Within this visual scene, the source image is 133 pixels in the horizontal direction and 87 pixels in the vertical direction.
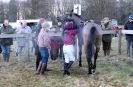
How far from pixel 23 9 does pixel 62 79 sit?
5243 cm

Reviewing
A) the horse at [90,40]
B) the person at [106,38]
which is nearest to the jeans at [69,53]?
the horse at [90,40]

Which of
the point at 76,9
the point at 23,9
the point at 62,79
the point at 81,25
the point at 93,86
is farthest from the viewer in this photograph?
the point at 23,9

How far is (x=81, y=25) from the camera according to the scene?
10.5 meters

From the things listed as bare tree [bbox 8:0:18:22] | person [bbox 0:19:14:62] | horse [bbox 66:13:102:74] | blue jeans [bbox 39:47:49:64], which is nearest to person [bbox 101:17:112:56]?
horse [bbox 66:13:102:74]

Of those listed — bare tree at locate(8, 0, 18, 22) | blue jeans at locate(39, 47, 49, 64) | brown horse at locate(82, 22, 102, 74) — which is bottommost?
bare tree at locate(8, 0, 18, 22)

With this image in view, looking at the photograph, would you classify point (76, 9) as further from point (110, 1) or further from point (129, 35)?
point (110, 1)

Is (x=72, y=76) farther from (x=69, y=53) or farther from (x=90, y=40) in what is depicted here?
(x=90, y=40)

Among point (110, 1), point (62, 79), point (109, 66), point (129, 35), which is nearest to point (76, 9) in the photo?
point (129, 35)

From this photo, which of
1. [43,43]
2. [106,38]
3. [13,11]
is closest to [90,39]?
[43,43]

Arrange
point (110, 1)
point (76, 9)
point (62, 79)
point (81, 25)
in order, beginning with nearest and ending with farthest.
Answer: point (62, 79)
point (81, 25)
point (76, 9)
point (110, 1)

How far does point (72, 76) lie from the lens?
9.53 m

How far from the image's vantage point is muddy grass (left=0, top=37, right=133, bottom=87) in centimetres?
864

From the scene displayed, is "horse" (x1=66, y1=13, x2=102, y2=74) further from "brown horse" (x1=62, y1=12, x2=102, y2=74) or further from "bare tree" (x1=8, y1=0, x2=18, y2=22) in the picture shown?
"bare tree" (x1=8, y1=0, x2=18, y2=22)

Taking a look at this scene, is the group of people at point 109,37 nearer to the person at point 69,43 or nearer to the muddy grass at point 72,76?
the muddy grass at point 72,76
